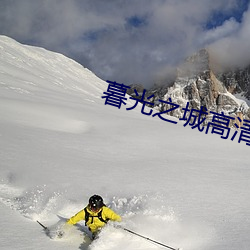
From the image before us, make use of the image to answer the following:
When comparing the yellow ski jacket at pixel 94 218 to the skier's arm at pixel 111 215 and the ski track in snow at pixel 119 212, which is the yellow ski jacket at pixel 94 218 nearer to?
the skier's arm at pixel 111 215

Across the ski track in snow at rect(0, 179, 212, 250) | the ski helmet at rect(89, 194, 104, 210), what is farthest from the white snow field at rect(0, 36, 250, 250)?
the ski helmet at rect(89, 194, 104, 210)

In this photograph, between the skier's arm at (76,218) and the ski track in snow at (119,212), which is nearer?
the ski track in snow at (119,212)

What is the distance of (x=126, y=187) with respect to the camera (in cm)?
750

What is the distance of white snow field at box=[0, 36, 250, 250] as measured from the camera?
5174mm

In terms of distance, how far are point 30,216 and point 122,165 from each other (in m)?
4.00

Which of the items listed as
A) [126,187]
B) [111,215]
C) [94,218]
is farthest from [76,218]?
[126,187]

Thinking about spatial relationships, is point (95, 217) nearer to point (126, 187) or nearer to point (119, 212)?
point (119, 212)

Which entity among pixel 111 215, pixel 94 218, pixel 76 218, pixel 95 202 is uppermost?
pixel 95 202

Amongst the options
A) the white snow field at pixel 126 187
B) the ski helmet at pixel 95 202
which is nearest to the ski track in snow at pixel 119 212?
the white snow field at pixel 126 187

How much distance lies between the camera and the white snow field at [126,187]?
5174 millimetres

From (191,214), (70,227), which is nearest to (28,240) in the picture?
(70,227)

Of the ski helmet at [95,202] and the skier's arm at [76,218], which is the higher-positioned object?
the ski helmet at [95,202]

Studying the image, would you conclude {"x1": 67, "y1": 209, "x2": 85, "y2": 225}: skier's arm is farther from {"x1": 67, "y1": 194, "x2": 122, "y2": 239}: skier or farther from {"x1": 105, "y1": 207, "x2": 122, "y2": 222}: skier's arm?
{"x1": 105, "y1": 207, "x2": 122, "y2": 222}: skier's arm

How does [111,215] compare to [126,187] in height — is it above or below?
below
